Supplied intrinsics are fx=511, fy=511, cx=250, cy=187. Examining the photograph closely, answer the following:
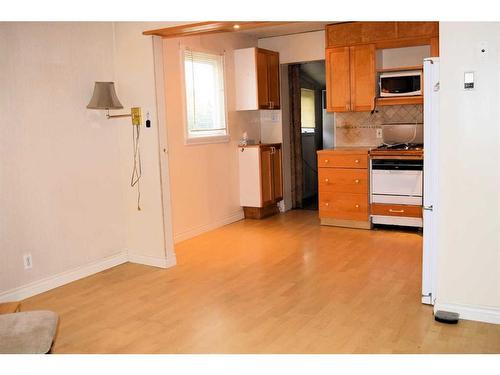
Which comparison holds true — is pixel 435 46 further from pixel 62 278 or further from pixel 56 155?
pixel 62 278

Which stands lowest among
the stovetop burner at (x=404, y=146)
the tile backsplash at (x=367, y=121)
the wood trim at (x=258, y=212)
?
the wood trim at (x=258, y=212)

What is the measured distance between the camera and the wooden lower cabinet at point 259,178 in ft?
20.9

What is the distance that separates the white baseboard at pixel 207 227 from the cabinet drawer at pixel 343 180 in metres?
1.21

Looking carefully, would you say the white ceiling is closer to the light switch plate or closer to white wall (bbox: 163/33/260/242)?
white wall (bbox: 163/33/260/242)

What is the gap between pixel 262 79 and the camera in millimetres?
6359

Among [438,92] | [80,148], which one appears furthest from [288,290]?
[80,148]

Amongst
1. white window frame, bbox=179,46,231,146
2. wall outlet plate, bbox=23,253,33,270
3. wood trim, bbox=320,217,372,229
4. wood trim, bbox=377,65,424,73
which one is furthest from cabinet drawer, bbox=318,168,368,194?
wall outlet plate, bbox=23,253,33,270

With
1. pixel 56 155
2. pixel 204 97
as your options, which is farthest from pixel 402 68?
pixel 56 155

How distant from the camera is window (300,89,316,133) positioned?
798 cm

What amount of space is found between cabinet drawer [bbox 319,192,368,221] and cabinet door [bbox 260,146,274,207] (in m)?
0.84

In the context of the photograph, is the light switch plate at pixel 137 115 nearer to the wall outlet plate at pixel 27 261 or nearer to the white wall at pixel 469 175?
the wall outlet plate at pixel 27 261

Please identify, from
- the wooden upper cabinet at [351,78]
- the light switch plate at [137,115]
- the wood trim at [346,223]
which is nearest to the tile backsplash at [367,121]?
the wooden upper cabinet at [351,78]

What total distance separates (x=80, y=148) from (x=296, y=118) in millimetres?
3550

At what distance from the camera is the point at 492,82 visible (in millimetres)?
2957
